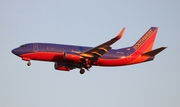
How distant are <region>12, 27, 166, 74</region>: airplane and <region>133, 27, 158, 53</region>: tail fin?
1874mm

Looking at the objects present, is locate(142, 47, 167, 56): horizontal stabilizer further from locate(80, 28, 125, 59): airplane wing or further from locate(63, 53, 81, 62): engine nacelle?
locate(63, 53, 81, 62): engine nacelle

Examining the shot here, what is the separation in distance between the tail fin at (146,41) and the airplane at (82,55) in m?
1.87

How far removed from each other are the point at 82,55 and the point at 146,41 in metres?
13.9

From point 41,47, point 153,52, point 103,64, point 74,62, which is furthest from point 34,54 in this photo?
point 153,52

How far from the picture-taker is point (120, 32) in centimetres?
5488

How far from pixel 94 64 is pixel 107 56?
241 cm

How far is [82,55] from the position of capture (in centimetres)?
6147

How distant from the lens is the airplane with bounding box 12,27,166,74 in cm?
6106

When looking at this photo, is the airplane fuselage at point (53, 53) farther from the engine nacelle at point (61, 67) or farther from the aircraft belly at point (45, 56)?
the engine nacelle at point (61, 67)

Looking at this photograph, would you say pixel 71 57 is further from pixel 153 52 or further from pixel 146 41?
pixel 146 41

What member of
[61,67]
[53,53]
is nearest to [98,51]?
[53,53]

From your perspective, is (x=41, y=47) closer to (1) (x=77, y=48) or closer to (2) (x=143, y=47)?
(1) (x=77, y=48)

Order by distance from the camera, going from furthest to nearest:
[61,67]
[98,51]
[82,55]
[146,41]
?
[146,41] → [61,67] → [82,55] → [98,51]

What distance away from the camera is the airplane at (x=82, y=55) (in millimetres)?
61062
